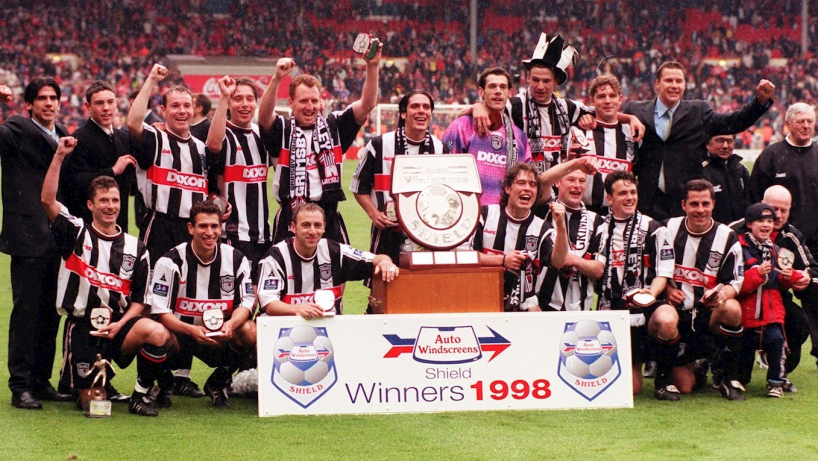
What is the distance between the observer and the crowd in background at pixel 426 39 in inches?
1222

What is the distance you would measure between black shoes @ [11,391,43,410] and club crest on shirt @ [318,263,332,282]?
5.13 ft

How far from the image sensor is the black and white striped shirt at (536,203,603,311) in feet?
19.3

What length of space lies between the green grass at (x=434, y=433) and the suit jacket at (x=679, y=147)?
1336 millimetres

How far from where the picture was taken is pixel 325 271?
558cm

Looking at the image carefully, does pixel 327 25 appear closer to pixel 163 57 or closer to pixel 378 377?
pixel 163 57

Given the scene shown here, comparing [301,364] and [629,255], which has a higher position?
[629,255]

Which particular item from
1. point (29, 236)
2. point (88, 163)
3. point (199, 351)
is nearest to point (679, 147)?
point (199, 351)

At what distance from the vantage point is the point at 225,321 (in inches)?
218

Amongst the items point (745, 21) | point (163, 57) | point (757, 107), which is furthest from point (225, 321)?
point (745, 21)

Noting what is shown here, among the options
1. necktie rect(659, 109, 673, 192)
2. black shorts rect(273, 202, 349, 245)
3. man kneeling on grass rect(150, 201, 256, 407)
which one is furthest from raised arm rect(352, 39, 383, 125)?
necktie rect(659, 109, 673, 192)

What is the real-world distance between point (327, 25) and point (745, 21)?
1358 centimetres

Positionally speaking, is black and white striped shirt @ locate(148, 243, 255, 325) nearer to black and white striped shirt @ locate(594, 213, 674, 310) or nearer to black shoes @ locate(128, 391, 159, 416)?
black shoes @ locate(128, 391, 159, 416)

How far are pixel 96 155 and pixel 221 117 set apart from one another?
705mm

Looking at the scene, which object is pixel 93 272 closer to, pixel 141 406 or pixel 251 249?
pixel 141 406
